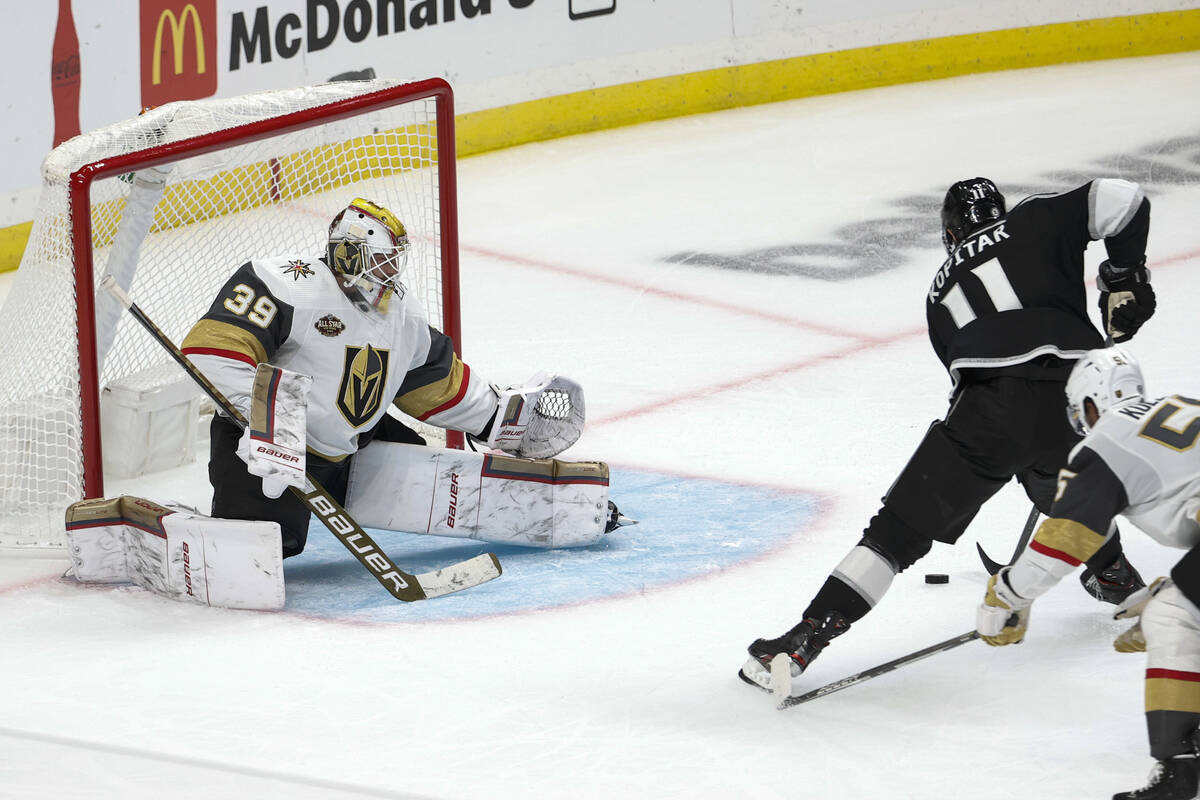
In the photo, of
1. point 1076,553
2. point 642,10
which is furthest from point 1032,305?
point 642,10

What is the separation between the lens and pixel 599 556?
3896 millimetres

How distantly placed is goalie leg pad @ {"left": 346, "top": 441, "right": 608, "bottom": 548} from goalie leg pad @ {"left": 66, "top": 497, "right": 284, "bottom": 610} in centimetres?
40

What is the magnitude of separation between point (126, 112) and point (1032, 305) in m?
4.14

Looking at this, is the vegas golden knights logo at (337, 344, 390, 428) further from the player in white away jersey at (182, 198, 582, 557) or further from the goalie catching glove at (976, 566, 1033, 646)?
the goalie catching glove at (976, 566, 1033, 646)

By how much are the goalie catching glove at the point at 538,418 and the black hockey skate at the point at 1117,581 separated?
1.25 metres

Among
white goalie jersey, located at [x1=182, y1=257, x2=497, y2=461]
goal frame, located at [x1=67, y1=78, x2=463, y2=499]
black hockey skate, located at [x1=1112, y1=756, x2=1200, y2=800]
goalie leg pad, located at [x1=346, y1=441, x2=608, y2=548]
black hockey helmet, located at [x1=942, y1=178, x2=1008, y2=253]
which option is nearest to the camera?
black hockey skate, located at [x1=1112, y1=756, x2=1200, y2=800]

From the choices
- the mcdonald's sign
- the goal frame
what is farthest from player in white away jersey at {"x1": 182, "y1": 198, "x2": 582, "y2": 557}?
the mcdonald's sign

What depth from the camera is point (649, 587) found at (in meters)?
3.68

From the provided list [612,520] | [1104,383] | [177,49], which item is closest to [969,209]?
[1104,383]

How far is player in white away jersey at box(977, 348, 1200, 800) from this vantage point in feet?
8.34

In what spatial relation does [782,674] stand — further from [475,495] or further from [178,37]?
[178,37]

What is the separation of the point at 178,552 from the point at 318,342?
0.51 m

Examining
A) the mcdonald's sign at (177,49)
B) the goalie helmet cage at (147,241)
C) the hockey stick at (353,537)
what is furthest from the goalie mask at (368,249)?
the mcdonald's sign at (177,49)

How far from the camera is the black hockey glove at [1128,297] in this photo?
331cm
